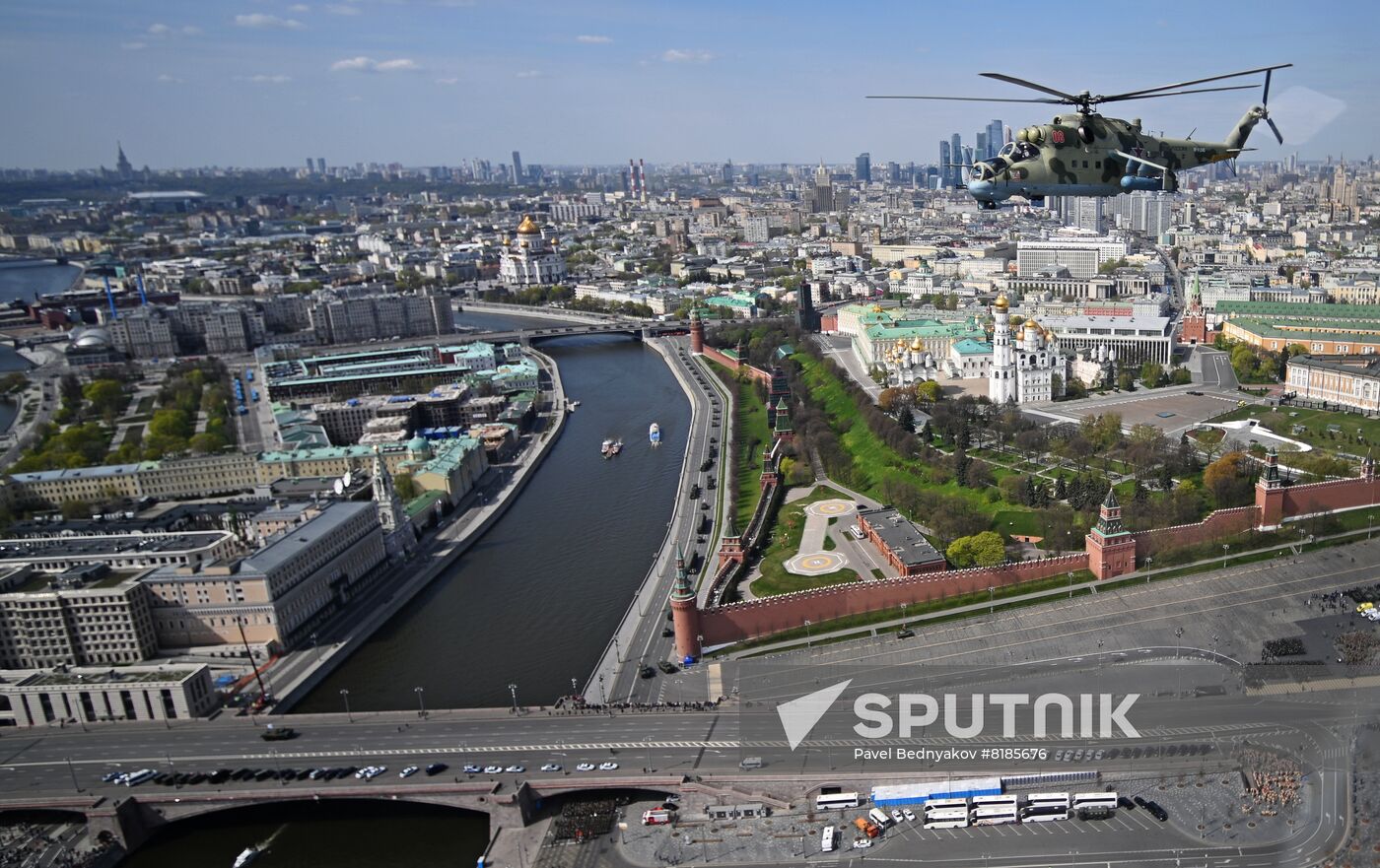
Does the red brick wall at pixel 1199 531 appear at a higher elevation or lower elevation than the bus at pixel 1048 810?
higher

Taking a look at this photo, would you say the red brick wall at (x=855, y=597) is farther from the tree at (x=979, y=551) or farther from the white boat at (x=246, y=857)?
the white boat at (x=246, y=857)

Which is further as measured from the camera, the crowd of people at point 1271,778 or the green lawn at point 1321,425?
the green lawn at point 1321,425

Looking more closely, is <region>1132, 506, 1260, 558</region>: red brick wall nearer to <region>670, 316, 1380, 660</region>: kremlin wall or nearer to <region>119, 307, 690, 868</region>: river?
<region>670, 316, 1380, 660</region>: kremlin wall

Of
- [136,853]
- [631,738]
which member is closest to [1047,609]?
[631,738]

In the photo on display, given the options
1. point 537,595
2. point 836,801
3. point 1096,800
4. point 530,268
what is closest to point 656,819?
point 836,801

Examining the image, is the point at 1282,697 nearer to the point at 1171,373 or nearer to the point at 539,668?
the point at 539,668

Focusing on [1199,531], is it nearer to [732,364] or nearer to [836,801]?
[836,801]

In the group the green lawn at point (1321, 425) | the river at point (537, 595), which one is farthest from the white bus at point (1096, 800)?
the green lawn at point (1321, 425)
